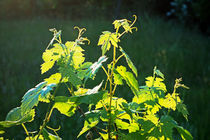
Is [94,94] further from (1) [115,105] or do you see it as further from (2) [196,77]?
(2) [196,77]

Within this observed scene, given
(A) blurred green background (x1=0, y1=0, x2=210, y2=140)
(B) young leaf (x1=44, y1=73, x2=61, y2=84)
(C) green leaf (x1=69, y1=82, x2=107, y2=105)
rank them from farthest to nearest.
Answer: (A) blurred green background (x1=0, y1=0, x2=210, y2=140) → (B) young leaf (x1=44, y1=73, x2=61, y2=84) → (C) green leaf (x1=69, y1=82, x2=107, y2=105)

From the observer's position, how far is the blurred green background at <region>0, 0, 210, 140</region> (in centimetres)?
288

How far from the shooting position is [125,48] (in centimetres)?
471

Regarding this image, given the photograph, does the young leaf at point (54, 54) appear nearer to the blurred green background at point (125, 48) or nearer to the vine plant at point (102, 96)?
the vine plant at point (102, 96)

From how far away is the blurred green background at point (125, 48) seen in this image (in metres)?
2.88

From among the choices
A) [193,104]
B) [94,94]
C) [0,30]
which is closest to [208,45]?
[193,104]

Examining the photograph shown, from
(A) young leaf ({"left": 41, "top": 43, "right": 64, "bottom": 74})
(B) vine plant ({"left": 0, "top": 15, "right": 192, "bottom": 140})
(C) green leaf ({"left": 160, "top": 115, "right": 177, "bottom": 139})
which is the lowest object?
(C) green leaf ({"left": 160, "top": 115, "right": 177, "bottom": 139})

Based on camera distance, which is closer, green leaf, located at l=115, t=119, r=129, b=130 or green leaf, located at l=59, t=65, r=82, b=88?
green leaf, located at l=59, t=65, r=82, b=88

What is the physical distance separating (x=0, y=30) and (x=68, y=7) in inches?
120

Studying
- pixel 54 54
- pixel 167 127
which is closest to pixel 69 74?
pixel 54 54

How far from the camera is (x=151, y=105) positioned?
956 mm

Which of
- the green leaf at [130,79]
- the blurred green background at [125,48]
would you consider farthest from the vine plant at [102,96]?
the blurred green background at [125,48]

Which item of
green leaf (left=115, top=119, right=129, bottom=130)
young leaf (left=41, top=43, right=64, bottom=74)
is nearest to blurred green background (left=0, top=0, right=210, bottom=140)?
green leaf (left=115, top=119, right=129, bottom=130)

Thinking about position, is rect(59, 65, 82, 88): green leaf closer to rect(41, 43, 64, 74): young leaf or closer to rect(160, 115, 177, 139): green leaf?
rect(41, 43, 64, 74): young leaf
